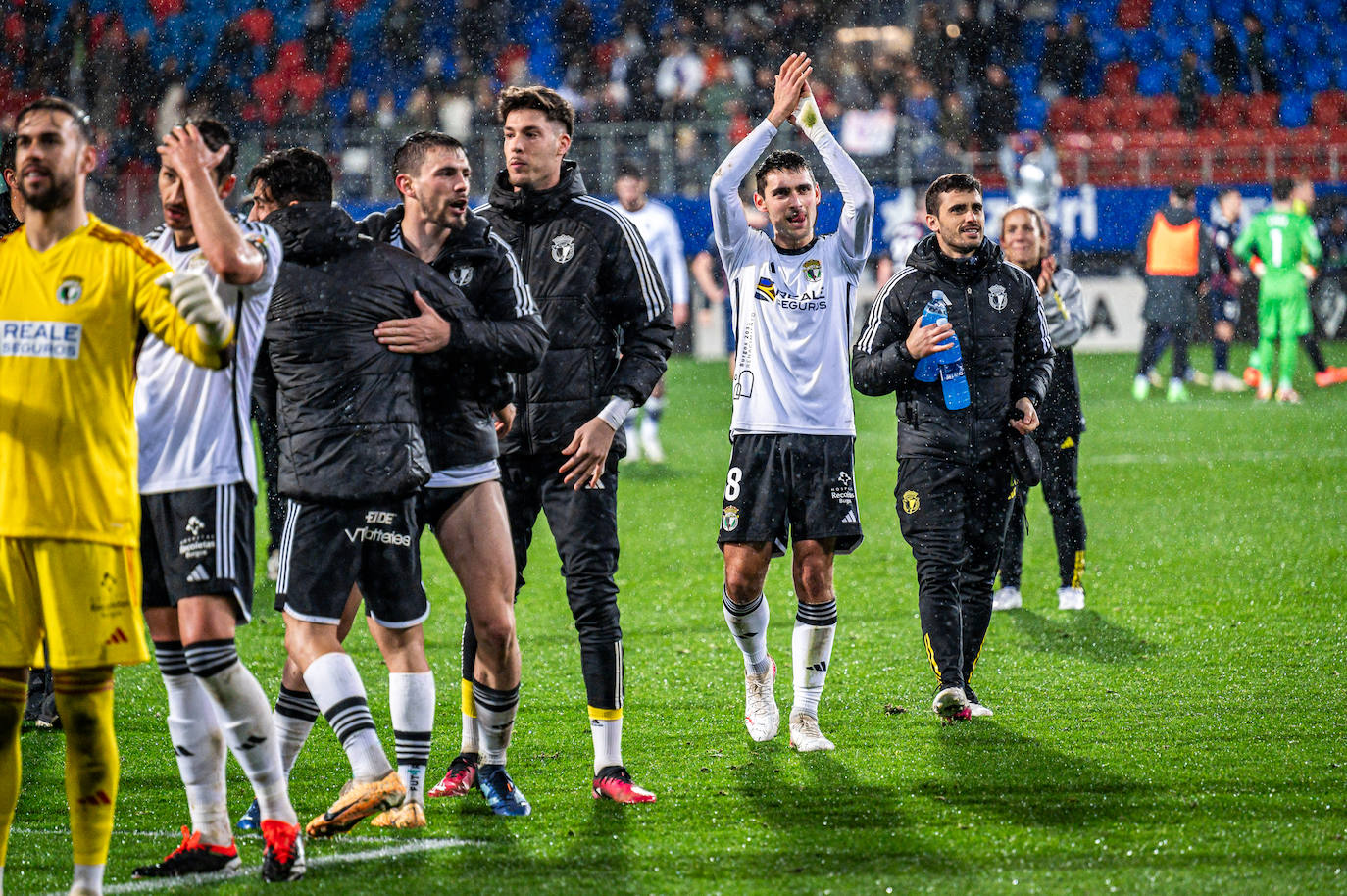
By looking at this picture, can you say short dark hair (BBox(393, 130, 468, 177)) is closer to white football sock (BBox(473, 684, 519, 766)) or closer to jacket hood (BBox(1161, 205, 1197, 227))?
white football sock (BBox(473, 684, 519, 766))

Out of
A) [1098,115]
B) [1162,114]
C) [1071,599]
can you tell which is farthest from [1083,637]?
[1162,114]

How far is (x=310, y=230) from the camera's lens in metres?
4.24

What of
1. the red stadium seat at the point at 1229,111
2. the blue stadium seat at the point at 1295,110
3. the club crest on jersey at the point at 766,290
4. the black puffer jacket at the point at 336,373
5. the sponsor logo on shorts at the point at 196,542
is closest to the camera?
the sponsor logo on shorts at the point at 196,542

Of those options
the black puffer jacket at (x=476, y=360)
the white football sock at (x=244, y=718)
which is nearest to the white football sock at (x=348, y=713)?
the white football sock at (x=244, y=718)

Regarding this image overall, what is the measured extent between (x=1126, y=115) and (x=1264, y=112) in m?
2.18

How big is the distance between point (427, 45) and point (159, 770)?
21.6 meters

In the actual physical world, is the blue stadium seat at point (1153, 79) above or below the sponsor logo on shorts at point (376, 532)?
above

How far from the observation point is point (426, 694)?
14.8 ft

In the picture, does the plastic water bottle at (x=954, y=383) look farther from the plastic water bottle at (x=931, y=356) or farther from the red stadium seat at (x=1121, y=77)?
the red stadium seat at (x=1121, y=77)

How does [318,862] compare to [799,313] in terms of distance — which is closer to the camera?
[318,862]

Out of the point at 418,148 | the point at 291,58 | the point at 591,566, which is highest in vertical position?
the point at 291,58

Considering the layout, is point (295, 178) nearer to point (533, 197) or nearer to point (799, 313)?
point (533, 197)

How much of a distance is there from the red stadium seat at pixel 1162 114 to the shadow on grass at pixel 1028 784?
21563 millimetres

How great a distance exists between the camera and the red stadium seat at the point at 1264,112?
2520 cm
